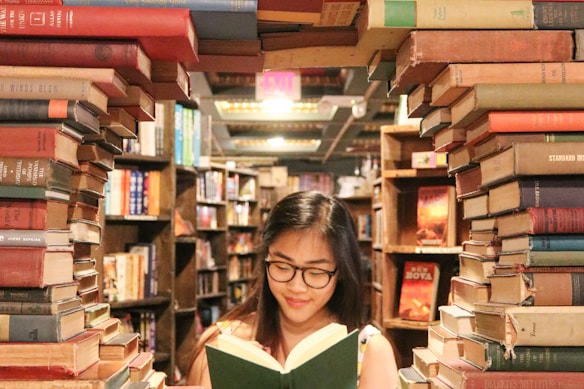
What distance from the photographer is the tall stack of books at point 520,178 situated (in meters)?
1.04

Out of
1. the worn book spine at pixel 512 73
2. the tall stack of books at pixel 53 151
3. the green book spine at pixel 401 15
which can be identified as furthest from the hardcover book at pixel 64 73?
the worn book spine at pixel 512 73

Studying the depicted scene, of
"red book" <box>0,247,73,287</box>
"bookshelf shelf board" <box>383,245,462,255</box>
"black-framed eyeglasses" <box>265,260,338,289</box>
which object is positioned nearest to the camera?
"red book" <box>0,247,73,287</box>

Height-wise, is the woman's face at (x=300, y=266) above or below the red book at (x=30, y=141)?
below

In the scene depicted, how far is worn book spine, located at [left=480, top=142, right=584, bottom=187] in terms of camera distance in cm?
105

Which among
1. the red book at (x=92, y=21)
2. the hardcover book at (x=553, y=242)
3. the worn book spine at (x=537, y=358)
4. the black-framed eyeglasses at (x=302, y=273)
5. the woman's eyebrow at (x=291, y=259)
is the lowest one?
the worn book spine at (x=537, y=358)

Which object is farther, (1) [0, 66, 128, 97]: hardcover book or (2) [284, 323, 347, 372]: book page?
(2) [284, 323, 347, 372]: book page

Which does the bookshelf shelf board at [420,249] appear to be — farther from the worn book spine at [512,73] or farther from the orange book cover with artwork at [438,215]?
the worn book spine at [512,73]

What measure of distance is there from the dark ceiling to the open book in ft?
11.1

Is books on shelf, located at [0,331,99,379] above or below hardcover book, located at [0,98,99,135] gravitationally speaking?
below

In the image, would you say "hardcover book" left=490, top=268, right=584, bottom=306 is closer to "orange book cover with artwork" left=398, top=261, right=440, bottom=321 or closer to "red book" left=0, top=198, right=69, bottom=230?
"red book" left=0, top=198, right=69, bottom=230

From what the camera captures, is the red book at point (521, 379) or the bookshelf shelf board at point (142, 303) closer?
the red book at point (521, 379)

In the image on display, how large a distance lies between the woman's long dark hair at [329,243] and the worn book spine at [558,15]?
0.80 m

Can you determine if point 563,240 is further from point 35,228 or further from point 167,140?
point 167,140

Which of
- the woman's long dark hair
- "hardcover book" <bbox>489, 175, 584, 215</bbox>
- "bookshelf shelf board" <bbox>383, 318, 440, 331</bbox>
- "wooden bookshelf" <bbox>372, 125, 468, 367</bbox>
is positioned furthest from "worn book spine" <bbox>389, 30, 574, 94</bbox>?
"bookshelf shelf board" <bbox>383, 318, 440, 331</bbox>
